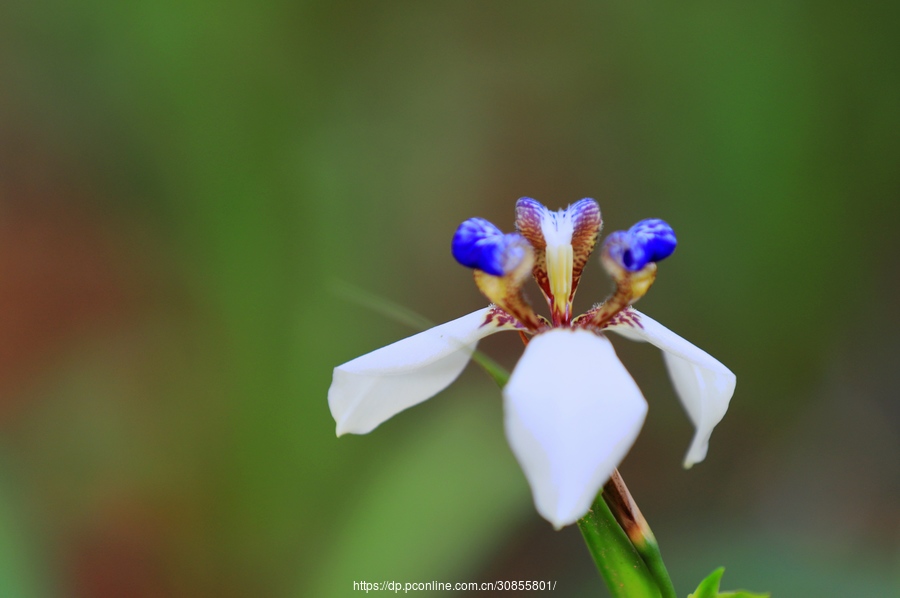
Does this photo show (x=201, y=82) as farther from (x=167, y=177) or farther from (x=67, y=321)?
(x=67, y=321)

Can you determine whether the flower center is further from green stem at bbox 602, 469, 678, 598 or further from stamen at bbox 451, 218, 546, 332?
green stem at bbox 602, 469, 678, 598

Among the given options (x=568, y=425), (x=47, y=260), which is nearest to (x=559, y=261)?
(x=568, y=425)

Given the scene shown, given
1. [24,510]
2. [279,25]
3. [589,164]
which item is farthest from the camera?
[589,164]

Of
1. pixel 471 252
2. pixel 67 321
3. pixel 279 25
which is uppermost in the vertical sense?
pixel 279 25

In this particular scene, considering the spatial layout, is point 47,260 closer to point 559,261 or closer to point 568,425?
point 559,261

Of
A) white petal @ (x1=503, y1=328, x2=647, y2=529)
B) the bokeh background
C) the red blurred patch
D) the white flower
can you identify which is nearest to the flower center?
the white flower

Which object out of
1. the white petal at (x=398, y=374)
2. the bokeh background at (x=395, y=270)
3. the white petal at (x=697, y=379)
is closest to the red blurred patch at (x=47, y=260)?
the bokeh background at (x=395, y=270)

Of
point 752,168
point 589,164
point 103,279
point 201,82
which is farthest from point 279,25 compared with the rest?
point 752,168
